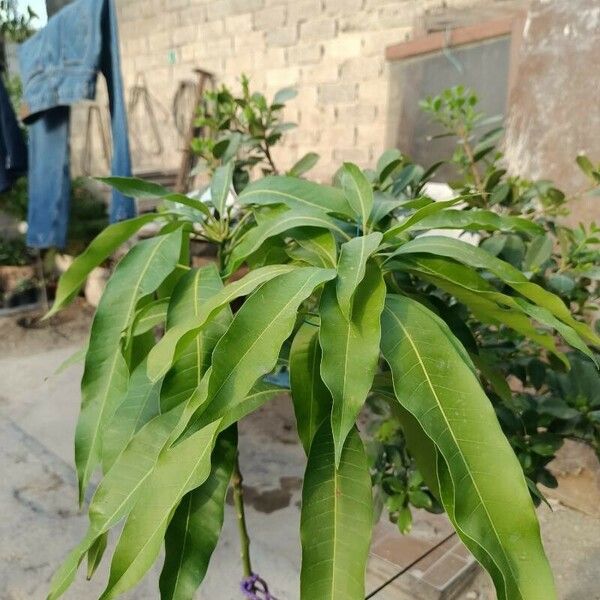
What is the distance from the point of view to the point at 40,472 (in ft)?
7.70

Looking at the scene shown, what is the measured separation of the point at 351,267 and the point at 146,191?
0.46 m

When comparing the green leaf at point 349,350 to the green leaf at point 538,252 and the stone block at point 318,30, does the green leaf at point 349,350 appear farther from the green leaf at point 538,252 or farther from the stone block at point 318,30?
the stone block at point 318,30

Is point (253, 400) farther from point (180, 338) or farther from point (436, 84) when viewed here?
point (436, 84)

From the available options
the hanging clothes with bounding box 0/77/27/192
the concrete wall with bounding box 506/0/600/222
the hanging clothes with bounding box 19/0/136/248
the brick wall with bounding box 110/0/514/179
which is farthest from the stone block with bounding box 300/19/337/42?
the hanging clothes with bounding box 0/77/27/192

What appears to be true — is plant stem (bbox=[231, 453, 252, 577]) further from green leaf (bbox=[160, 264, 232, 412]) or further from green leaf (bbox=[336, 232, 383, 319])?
green leaf (bbox=[336, 232, 383, 319])

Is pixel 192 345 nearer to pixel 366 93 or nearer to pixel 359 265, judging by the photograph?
pixel 359 265


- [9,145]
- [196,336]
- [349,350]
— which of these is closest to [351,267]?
[349,350]

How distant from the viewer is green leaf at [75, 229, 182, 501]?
90cm

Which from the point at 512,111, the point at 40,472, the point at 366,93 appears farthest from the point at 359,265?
the point at 366,93

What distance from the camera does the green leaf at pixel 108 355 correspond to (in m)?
0.90

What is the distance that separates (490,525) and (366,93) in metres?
2.91

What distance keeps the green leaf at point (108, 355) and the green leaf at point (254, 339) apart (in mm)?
234

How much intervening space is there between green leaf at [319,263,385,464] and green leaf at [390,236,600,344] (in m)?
0.09

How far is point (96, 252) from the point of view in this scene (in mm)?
974
